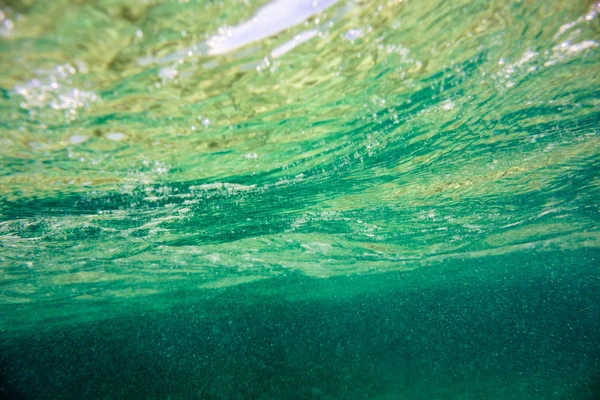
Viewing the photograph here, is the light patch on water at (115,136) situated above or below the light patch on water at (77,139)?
below

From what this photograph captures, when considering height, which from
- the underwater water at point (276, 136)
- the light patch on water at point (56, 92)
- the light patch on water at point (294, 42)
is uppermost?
the light patch on water at point (56, 92)

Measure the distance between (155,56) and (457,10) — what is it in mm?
5712

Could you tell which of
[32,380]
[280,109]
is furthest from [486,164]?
[32,380]

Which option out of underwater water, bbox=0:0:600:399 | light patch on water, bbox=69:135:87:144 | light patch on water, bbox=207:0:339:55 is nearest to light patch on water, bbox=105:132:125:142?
underwater water, bbox=0:0:600:399

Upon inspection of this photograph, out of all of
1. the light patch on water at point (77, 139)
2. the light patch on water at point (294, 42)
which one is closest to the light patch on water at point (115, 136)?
the light patch on water at point (77, 139)

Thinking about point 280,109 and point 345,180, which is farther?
point 345,180

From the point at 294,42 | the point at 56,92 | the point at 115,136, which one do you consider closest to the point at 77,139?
the point at 115,136

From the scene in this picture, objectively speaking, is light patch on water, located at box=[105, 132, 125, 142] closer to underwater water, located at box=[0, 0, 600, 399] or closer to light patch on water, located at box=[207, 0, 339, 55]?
underwater water, located at box=[0, 0, 600, 399]

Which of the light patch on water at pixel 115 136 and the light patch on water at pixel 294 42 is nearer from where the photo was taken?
the light patch on water at pixel 294 42

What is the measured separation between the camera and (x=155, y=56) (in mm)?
5434

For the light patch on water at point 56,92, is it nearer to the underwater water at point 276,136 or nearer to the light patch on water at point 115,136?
the underwater water at point 276,136

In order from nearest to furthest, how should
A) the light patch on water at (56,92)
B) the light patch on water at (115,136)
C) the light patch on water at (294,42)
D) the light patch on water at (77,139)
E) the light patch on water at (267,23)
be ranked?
the light patch on water at (267,23), the light patch on water at (56,92), the light patch on water at (294,42), the light patch on water at (77,139), the light patch on water at (115,136)

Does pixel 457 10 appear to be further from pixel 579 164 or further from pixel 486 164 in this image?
pixel 579 164

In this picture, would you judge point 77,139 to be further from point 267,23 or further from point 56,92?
point 267,23
